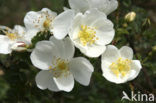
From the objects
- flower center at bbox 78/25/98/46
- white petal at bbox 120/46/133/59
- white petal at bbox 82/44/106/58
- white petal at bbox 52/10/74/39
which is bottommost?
white petal at bbox 120/46/133/59

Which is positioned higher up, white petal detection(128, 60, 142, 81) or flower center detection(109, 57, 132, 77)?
white petal detection(128, 60, 142, 81)

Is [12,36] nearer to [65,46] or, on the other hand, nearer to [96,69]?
[65,46]

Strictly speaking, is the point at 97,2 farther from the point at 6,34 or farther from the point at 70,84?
the point at 6,34

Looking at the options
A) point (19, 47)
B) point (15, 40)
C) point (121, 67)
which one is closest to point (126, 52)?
point (121, 67)

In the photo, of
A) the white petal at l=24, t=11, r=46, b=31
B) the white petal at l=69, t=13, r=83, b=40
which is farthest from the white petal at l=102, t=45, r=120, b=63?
the white petal at l=24, t=11, r=46, b=31

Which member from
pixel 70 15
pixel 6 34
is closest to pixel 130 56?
pixel 70 15

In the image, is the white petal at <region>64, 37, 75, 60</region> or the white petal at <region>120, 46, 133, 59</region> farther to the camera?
the white petal at <region>120, 46, 133, 59</region>

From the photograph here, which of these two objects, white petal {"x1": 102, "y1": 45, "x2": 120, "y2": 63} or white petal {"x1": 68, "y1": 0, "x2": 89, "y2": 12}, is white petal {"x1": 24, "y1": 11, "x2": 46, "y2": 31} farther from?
white petal {"x1": 102, "y1": 45, "x2": 120, "y2": 63}
